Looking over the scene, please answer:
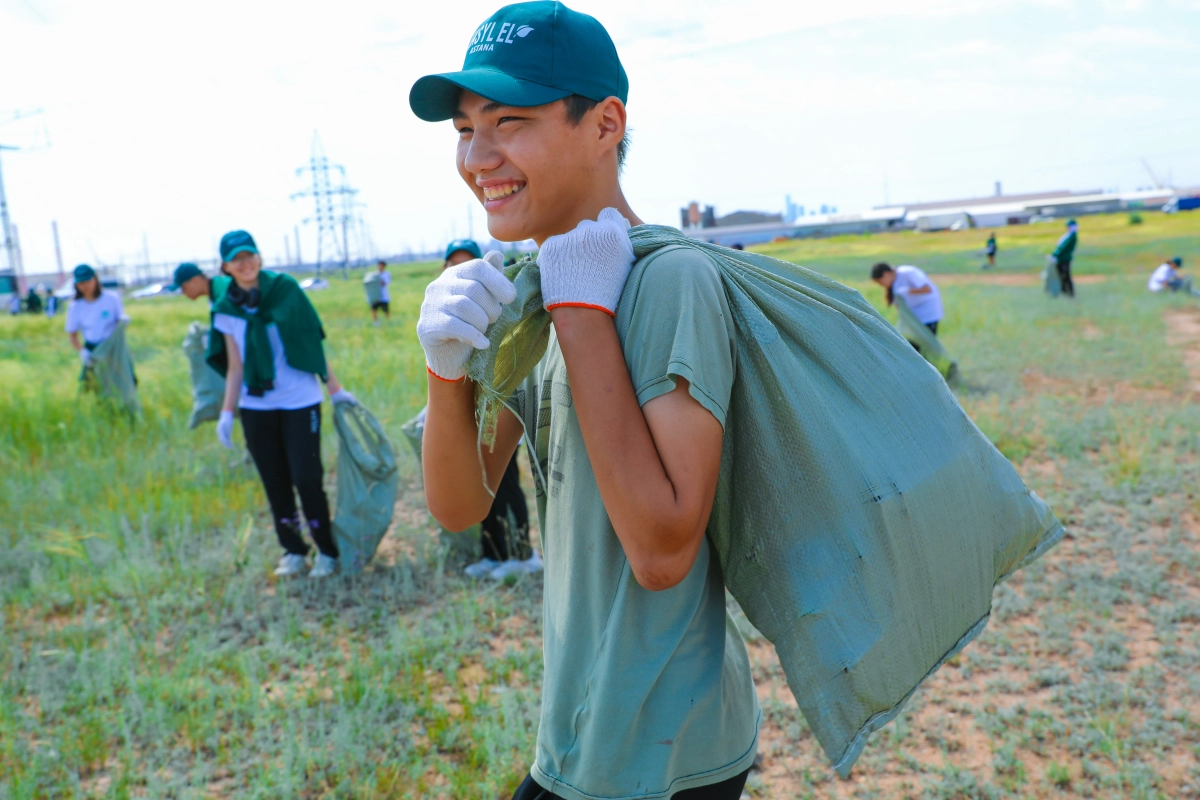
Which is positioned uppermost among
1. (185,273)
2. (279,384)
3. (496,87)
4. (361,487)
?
(496,87)

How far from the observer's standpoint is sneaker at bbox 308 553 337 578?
4.19 m

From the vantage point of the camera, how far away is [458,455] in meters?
1.22

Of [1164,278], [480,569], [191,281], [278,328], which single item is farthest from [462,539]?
[1164,278]

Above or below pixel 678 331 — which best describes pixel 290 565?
below

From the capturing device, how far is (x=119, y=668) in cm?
327

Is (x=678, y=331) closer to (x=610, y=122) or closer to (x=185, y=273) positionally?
(x=610, y=122)

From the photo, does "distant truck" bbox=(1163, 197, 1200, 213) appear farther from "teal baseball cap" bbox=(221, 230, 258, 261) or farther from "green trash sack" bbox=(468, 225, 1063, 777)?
"green trash sack" bbox=(468, 225, 1063, 777)

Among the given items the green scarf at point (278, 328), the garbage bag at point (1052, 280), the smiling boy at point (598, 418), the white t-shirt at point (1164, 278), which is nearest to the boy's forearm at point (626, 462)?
the smiling boy at point (598, 418)

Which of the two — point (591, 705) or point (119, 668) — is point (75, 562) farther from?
point (591, 705)

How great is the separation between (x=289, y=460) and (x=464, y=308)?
10.9 feet

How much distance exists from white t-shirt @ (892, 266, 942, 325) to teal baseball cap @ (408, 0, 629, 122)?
711cm

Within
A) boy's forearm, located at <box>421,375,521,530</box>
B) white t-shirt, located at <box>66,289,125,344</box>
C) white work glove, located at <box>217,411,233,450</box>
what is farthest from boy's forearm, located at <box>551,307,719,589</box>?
white t-shirt, located at <box>66,289,125,344</box>

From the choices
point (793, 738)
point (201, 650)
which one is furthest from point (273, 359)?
point (793, 738)

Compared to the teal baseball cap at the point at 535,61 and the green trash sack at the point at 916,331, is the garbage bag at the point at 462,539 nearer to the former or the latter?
the teal baseball cap at the point at 535,61
